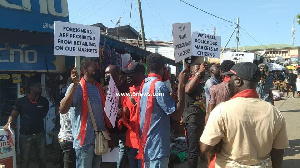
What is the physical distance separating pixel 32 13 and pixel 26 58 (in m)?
1.03

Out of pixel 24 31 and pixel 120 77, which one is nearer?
pixel 120 77

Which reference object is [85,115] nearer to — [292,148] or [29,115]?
[29,115]

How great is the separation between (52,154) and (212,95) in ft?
14.1

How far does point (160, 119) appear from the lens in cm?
289

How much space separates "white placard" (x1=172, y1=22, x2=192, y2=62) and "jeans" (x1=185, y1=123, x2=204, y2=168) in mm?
1135

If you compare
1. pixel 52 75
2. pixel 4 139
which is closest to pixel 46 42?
pixel 52 75

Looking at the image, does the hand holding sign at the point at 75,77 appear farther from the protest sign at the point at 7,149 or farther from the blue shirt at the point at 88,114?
the protest sign at the point at 7,149

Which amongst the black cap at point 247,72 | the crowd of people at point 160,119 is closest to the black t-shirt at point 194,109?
the crowd of people at point 160,119

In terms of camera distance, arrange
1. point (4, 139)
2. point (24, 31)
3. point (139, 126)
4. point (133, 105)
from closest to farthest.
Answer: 1. point (139, 126)
2. point (133, 105)
3. point (4, 139)
4. point (24, 31)

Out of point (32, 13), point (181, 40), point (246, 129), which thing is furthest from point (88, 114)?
point (32, 13)

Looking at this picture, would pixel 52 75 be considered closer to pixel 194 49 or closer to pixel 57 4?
pixel 57 4

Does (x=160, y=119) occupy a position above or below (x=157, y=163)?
above

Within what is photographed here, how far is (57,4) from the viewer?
664 centimetres

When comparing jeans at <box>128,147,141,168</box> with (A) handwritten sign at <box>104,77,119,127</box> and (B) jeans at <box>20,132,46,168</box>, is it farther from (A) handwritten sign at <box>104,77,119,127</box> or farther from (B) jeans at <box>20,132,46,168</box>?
(B) jeans at <box>20,132,46,168</box>
